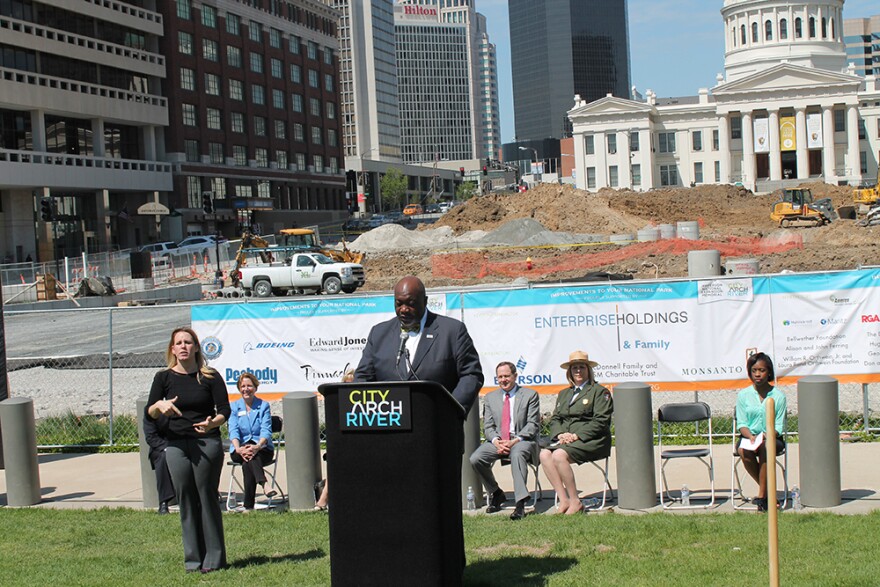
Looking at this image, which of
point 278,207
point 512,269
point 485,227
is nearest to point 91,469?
point 512,269

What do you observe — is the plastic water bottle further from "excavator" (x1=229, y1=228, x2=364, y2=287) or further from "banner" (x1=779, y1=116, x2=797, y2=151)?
"banner" (x1=779, y1=116, x2=797, y2=151)

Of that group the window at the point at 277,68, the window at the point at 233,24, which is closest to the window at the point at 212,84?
the window at the point at 233,24

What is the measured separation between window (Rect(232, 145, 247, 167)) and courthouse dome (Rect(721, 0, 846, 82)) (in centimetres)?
7315

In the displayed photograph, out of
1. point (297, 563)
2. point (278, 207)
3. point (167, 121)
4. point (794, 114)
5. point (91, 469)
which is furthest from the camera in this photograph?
point (794, 114)

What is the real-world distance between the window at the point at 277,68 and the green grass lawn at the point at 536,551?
291 feet

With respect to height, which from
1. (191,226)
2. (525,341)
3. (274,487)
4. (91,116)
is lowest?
(274,487)

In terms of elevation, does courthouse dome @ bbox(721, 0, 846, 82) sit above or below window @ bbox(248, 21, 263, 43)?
above

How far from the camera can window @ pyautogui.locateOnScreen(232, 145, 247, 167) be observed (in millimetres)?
87531

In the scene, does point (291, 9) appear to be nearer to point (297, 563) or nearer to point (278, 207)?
point (278, 207)

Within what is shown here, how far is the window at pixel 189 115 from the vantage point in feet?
262

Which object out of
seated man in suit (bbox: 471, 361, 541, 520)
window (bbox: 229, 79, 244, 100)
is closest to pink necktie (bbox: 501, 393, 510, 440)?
seated man in suit (bbox: 471, 361, 541, 520)

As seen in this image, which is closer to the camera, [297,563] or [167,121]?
[297,563]

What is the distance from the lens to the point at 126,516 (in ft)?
32.4

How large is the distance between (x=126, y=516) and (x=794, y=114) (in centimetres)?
12587
